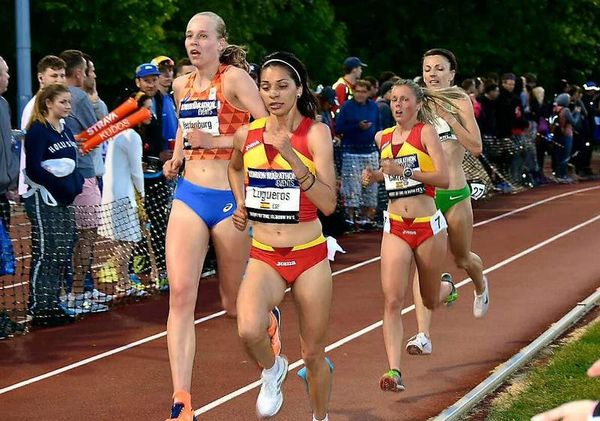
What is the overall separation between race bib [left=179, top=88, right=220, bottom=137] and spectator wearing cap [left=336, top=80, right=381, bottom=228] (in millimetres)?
9577

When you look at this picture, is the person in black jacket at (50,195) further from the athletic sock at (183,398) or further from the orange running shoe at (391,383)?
the athletic sock at (183,398)

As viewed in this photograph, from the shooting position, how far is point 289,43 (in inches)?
1305

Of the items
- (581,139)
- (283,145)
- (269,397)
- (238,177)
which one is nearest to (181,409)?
(269,397)

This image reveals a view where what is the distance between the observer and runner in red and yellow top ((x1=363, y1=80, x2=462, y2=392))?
865 centimetres

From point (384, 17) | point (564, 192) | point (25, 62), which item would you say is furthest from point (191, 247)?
point (384, 17)

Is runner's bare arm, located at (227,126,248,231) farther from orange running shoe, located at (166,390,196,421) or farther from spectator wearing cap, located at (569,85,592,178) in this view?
spectator wearing cap, located at (569,85,592,178)

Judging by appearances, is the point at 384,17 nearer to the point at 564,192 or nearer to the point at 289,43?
the point at 289,43

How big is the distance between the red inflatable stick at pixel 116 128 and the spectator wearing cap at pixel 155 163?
1557mm

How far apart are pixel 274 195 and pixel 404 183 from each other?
6.43 feet

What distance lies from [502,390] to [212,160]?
7.53ft

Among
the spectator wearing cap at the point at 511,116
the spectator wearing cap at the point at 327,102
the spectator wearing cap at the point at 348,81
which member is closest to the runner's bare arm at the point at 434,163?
the spectator wearing cap at the point at 327,102

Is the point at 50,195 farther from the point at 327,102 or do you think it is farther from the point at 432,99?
the point at 327,102

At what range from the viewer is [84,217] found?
40.3 ft

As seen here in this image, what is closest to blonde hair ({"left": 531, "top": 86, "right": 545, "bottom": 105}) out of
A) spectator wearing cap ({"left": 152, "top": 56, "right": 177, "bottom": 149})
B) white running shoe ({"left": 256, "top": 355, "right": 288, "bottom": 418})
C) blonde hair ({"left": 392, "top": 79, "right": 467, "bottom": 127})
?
spectator wearing cap ({"left": 152, "top": 56, "right": 177, "bottom": 149})
